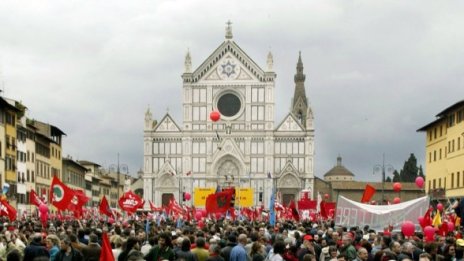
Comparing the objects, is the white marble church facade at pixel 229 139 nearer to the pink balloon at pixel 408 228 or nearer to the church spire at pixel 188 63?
the church spire at pixel 188 63

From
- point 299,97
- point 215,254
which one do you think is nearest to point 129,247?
point 215,254

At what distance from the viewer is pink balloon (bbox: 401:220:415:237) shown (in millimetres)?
21562

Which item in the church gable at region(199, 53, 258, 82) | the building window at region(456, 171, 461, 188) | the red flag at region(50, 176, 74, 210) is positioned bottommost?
the red flag at region(50, 176, 74, 210)

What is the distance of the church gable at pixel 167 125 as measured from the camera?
11494 cm

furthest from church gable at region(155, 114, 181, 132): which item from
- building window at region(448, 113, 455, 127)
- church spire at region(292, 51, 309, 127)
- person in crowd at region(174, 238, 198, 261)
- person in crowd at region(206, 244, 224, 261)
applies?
person in crowd at region(206, 244, 224, 261)

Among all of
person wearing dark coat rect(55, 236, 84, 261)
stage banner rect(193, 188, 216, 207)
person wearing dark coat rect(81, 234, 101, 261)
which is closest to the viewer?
person wearing dark coat rect(55, 236, 84, 261)

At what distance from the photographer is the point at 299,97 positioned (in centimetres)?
16638

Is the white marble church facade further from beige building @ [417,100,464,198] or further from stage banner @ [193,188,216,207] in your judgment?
beige building @ [417,100,464,198]

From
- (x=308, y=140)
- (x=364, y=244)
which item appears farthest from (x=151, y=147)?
(x=364, y=244)

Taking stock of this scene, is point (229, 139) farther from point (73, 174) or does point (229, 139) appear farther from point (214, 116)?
point (214, 116)

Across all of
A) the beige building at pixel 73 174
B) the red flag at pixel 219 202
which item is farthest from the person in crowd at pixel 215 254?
the beige building at pixel 73 174

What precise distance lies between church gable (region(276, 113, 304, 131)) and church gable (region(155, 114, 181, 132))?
12.7 m

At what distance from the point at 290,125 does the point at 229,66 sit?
10584mm

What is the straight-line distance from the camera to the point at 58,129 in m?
91.3
